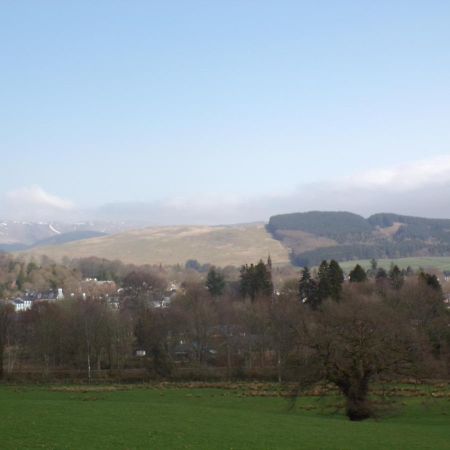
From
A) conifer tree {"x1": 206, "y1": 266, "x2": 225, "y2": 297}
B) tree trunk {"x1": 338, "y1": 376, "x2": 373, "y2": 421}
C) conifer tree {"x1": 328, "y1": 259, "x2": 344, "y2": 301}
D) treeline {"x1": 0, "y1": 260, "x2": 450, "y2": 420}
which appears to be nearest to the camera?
tree trunk {"x1": 338, "y1": 376, "x2": 373, "y2": 421}

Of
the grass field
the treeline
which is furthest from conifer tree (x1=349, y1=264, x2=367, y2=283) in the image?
the grass field

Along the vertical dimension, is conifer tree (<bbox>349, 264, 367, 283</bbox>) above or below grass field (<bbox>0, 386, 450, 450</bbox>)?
above

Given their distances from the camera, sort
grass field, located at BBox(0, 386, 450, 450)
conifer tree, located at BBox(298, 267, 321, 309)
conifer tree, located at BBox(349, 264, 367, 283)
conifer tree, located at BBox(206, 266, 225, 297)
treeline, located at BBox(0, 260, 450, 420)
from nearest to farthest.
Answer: grass field, located at BBox(0, 386, 450, 450) → treeline, located at BBox(0, 260, 450, 420) → conifer tree, located at BBox(298, 267, 321, 309) → conifer tree, located at BBox(349, 264, 367, 283) → conifer tree, located at BBox(206, 266, 225, 297)

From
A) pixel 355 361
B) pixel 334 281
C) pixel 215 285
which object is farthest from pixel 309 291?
pixel 355 361

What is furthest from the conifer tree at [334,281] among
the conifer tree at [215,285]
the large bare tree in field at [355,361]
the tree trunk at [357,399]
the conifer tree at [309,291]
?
the tree trunk at [357,399]

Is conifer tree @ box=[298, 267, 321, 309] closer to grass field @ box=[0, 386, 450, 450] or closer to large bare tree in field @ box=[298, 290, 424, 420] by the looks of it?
grass field @ box=[0, 386, 450, 450]

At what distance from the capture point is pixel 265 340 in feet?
265

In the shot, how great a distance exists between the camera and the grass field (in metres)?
24.6

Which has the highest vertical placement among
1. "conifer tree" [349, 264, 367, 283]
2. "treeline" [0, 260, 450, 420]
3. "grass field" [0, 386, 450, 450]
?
"conifer tree" [349, 264, 367, 283]

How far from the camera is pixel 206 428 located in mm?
29594

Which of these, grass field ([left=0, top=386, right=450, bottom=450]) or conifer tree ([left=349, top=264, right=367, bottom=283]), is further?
conifer tree ([left=349, top=264, right=367, bottom=283])

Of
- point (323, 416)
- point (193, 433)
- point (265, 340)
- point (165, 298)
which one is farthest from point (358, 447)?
point (165, 298)

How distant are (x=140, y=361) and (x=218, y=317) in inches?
517

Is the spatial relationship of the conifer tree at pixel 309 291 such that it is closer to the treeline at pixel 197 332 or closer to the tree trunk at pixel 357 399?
the treeline at pixel 197 332
